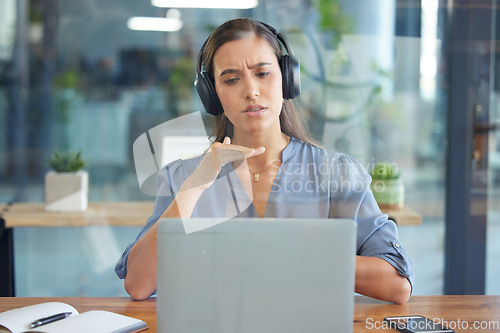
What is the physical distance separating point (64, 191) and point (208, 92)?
1209mm

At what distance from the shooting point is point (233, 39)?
4.17 ft

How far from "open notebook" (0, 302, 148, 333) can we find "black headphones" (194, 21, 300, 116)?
1.75ft

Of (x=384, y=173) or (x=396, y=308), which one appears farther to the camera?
(x=384, y=173)

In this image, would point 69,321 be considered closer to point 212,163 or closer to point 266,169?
point 212,163

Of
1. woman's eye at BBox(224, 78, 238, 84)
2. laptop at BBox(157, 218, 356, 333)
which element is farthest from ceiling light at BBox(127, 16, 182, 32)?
laptop at BBox(157, 218, 356, 333)

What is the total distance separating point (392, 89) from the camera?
2920mm

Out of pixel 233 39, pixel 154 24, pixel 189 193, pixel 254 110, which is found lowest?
pixel 189 193

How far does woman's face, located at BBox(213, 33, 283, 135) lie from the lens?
4.06 feet

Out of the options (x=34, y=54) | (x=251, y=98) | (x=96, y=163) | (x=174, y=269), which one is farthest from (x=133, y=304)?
(x=34, y=54)

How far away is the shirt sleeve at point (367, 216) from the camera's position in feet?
3.76

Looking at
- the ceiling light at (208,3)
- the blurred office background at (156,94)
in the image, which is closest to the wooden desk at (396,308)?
the blurred office background at (156,94)

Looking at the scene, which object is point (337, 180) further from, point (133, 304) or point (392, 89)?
point (392, 89)

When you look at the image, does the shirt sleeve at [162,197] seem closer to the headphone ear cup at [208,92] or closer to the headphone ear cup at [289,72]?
the headphone ear cup at [208,92]

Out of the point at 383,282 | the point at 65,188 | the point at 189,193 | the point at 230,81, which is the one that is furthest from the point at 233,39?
the point at 65,188
